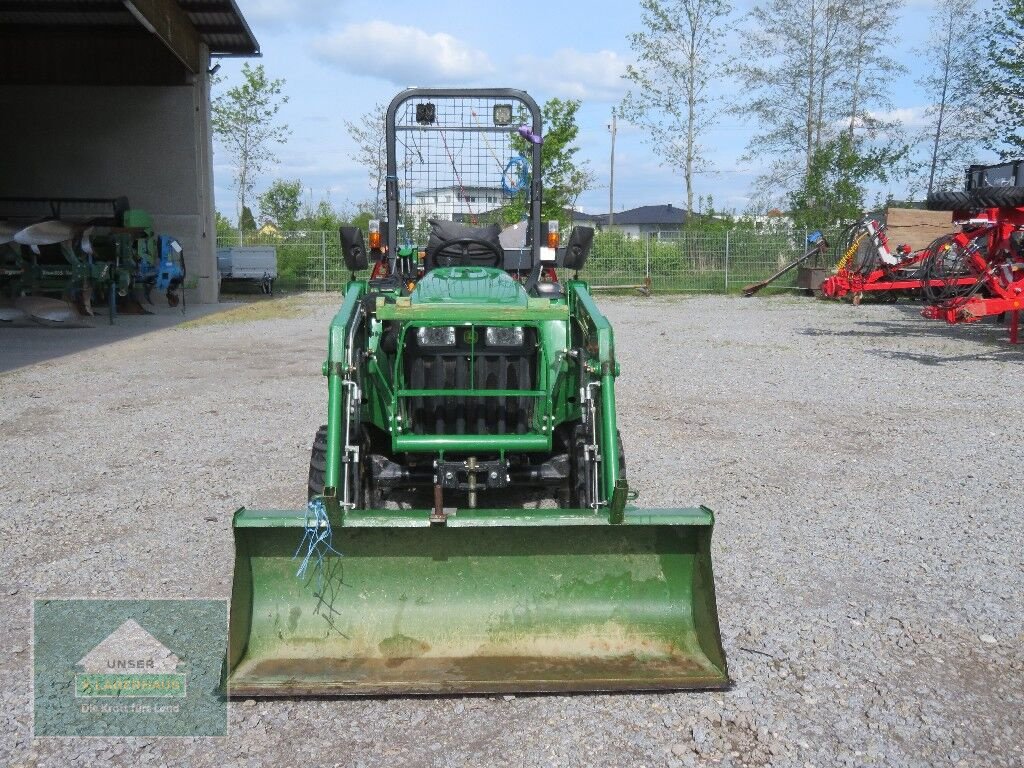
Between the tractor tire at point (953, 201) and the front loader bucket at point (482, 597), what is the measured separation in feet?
30.6

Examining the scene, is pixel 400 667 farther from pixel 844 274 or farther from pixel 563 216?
pixel 563 216

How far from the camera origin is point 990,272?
11.6 m

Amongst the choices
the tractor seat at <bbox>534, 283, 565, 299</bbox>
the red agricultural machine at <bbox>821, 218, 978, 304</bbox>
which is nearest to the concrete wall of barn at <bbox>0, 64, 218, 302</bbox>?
the red agricultural machine at <bbox>821, 218, 978, 304</bbox>

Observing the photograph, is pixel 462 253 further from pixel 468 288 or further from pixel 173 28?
pixel 173 28

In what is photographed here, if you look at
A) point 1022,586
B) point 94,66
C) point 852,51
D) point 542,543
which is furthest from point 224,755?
point 852,51

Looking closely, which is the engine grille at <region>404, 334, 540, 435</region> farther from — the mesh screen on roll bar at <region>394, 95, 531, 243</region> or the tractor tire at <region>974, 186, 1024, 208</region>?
the tractor tire at <region>974, 186, 1024, 208</region>

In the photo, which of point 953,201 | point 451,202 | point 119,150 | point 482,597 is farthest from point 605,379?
point 119,150

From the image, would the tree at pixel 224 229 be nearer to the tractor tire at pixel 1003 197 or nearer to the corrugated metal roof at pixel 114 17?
the corrugated metal roof at pixel 114 17

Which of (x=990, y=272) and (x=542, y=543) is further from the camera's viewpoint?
(x=990, y=272)

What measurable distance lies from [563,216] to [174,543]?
21322 millimetres

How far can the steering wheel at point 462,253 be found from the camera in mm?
4941

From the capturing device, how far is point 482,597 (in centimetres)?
343

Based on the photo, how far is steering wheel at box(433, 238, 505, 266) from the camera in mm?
4941

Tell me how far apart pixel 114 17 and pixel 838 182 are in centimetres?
1855
